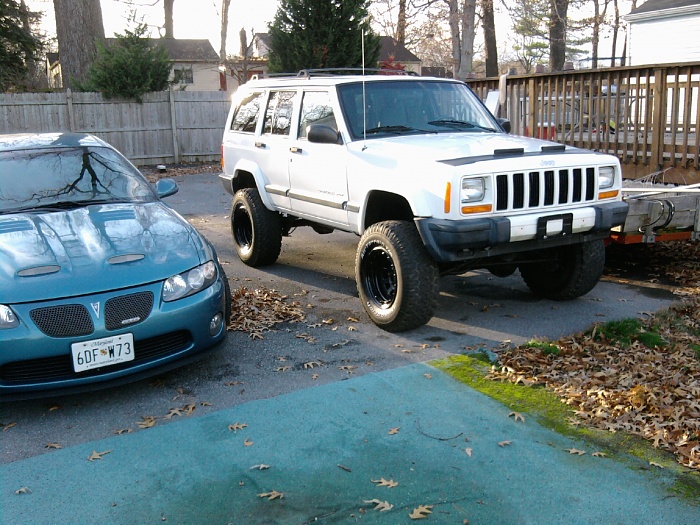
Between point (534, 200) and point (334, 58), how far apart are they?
1485cm

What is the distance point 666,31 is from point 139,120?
18.9 metres

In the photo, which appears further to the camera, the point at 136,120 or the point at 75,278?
the point at 136,120

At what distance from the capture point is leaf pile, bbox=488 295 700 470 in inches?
166

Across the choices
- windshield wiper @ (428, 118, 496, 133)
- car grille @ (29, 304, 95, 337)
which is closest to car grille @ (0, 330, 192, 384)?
car grille @ (29, 304, 95, 337)

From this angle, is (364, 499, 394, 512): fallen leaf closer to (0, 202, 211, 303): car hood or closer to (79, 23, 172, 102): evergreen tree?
(0, 202, 211, 303): car hood

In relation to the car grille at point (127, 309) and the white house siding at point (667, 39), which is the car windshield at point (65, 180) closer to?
the car grille at point (127, 309)

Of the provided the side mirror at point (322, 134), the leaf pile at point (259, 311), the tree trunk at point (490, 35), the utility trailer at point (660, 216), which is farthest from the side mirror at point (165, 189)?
the tree trunk at point (490, 35)

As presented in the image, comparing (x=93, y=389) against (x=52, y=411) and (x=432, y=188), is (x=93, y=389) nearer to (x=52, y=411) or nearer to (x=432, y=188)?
(x=52, y=411)

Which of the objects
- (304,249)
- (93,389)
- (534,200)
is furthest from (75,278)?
(304,249)

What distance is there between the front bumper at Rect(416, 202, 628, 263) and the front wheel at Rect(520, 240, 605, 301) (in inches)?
16.1

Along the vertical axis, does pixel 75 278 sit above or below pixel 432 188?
below

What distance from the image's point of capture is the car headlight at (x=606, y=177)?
6.16 meters

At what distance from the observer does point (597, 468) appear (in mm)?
3832

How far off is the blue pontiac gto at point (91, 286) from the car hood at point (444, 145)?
1751 mm
